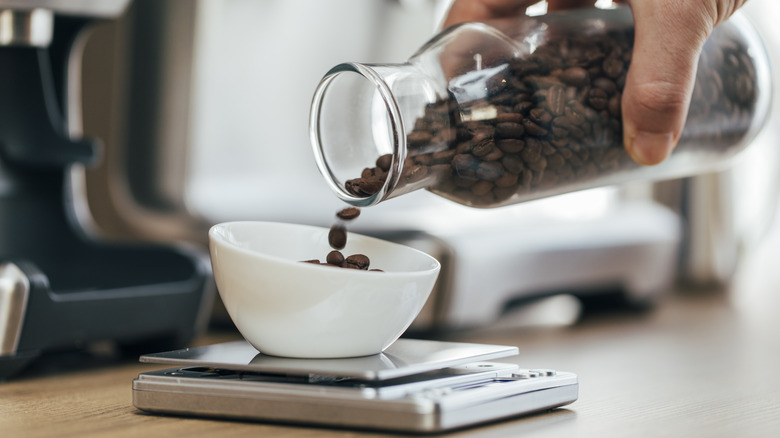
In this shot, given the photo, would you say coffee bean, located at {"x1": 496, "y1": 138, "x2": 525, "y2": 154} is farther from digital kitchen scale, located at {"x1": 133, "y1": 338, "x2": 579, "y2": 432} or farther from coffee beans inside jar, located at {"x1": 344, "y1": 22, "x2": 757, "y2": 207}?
digital kitchen scale, located at {"x1": 133, "y1": 338, "x2": 579, "y2": 432}

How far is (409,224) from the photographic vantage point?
93cm

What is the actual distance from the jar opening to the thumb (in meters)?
0.16

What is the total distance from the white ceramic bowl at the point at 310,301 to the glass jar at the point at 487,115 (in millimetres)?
57

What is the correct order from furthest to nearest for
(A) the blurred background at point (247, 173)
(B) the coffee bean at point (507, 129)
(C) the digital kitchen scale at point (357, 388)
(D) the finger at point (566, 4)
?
(A) the blurred background at point (247, 173) < (D) the finger at point (566, 4) < (B) the coffee bean at point (507, 129) < (C) the digital kitchen scale at point (357, 388)

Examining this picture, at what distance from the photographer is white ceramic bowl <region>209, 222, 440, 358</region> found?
501mm

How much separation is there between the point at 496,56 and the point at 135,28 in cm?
50

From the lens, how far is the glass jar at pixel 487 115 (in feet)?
1.85

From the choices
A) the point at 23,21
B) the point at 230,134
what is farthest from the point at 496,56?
the point at 230,134

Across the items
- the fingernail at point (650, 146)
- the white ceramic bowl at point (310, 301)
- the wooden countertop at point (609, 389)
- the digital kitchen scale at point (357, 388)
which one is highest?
the fingernail at point (650, 146)

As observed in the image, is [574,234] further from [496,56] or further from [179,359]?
[179,359]

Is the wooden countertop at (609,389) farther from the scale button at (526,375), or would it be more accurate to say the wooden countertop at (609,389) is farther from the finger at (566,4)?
the finger at (566,4)

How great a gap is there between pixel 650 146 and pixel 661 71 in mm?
49

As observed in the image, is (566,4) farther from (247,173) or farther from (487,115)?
(247,173)

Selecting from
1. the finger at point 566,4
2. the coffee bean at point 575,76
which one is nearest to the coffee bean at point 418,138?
the coffee bean at point 575,76
